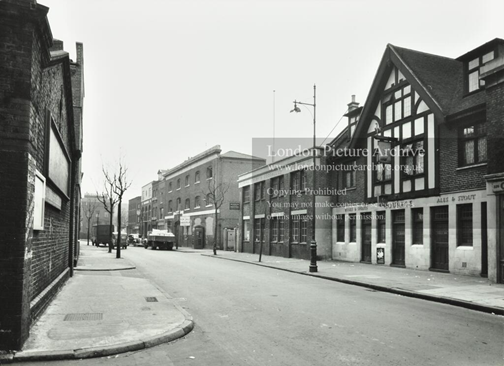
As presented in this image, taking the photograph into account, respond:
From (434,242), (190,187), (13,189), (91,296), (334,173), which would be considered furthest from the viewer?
(190,187)

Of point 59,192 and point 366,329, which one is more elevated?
point 59,192

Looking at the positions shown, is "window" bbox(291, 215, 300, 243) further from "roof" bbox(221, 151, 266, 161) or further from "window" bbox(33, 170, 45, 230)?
"window" bbox(33, 170, 45, 230)

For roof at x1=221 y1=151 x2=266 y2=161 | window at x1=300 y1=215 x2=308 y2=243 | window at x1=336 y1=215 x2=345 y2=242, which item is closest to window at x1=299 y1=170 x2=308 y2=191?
window at x1=300 y1=215 x2=308 y2=243

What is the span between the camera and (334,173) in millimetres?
28375

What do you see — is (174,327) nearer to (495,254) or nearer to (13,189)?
(13,189)

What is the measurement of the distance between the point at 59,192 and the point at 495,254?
13799 mm

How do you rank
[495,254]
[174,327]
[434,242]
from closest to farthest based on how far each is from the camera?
[174,327]
[495,254]
[434,242]

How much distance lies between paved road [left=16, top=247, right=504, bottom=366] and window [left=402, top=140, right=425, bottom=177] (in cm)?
936

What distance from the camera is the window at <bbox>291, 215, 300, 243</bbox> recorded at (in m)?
30.6

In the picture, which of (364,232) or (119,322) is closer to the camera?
(119,322)

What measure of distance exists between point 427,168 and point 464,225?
3.13 meters

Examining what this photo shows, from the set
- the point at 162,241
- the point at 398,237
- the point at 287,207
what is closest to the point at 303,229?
the point at 287,207

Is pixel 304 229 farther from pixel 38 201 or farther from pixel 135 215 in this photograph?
pixel 135 215

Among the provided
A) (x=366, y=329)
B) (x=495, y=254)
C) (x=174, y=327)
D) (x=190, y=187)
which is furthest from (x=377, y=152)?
(x=190, y=187)
